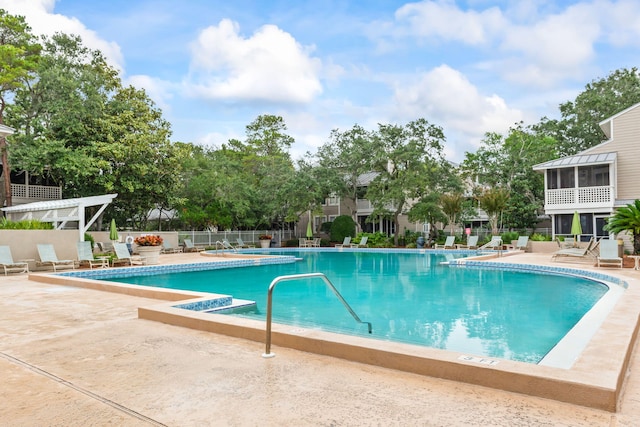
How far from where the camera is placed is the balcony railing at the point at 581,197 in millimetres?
20828

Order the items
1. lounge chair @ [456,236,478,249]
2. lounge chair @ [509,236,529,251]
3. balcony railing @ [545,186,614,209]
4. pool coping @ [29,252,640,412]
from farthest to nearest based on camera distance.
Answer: lounge chair @ [456,236,478,249] → lounge chair @ [509,236,529,251] → balcony railing @ [545,186,614,209] → pool coping @ [29,252,640,412]

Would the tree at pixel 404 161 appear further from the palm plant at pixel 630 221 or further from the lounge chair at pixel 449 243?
the palm plant at pixel 630 221

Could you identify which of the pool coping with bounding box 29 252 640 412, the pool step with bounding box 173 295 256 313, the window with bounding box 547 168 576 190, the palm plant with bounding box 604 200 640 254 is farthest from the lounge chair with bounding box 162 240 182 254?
the palm plant with bounding box 604 200 640 254

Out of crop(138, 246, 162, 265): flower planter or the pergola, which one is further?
crop(138, 246, 162, 265): flower planter

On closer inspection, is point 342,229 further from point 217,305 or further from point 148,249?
point 217,305

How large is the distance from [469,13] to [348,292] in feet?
33.5

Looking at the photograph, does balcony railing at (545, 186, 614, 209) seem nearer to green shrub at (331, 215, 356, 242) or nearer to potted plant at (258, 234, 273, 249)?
green shrub at (331, 215, 356, 242)

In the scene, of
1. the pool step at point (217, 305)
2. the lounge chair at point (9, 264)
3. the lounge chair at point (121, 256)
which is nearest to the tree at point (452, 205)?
the lounge chair at point (121, 256)

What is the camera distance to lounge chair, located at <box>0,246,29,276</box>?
13.0 meters

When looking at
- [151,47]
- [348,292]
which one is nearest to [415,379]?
[348,292]

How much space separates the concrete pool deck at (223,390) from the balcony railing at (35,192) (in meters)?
24.4

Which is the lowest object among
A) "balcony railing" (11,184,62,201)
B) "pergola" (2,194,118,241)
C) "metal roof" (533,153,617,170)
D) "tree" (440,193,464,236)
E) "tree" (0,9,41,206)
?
→ "pergola" (2,194,118,241)

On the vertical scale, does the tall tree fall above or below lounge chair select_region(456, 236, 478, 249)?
above

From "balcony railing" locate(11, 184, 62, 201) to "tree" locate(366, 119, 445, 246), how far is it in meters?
19.0
